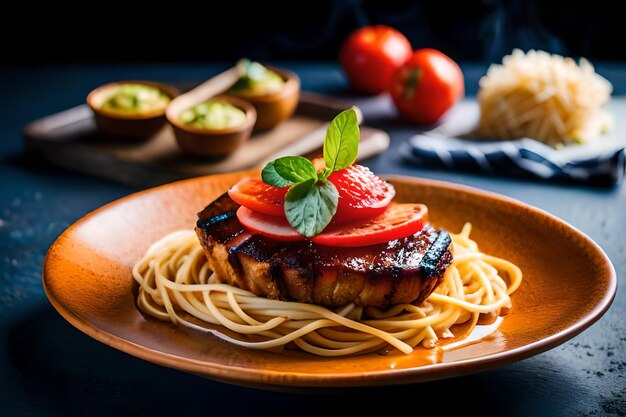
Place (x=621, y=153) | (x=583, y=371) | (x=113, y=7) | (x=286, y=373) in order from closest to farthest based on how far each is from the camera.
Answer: (x=286, y=373) < (x=583, y=371) < (x=621, y=153) < (x=113, y=7)

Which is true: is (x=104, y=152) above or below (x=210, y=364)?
below

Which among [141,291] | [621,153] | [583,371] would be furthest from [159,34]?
[583,371]

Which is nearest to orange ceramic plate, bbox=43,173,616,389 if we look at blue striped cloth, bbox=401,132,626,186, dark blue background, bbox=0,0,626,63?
blue striped cloth, bbox=401,132,626,186

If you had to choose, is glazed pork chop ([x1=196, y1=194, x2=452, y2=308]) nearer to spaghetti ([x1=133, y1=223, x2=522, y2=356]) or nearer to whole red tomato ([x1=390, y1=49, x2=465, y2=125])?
spaghetti ([x1=133, y1=223, x2=522, y2=356])

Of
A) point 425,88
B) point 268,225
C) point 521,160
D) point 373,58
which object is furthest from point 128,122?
point 268,225

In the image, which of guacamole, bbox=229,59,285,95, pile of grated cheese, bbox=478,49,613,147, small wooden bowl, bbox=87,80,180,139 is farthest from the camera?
guacamole, bbox=229,59,285,95

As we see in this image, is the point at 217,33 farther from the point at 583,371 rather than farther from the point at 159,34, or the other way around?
the point at 583,371

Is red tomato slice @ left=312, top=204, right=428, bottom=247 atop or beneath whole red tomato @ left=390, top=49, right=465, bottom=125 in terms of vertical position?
atop
